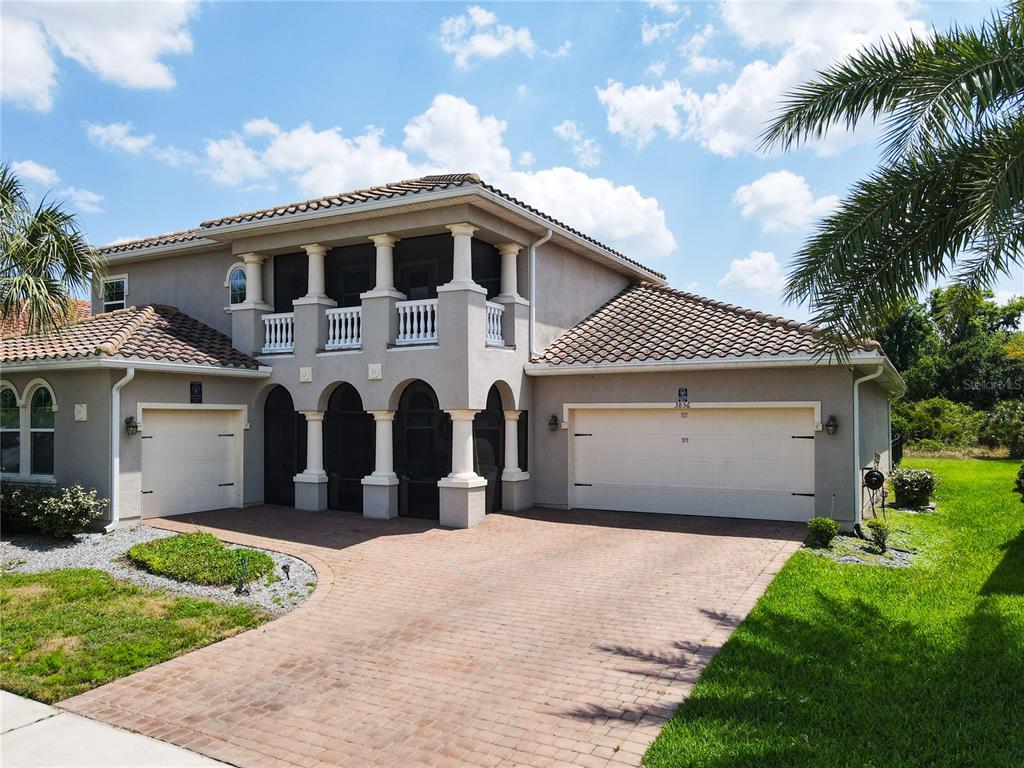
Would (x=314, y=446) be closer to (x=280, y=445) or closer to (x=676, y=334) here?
(x=280, y=445)

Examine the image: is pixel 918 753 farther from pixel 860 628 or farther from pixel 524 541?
pixel 524 541

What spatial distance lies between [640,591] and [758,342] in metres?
6.80

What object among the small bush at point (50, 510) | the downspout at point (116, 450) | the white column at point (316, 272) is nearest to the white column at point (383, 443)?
the white column at point (316, 272)

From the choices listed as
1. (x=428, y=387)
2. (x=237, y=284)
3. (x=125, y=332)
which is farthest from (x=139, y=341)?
(x=428, y=387)

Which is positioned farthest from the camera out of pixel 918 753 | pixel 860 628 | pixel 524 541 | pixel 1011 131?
pixel 524 541

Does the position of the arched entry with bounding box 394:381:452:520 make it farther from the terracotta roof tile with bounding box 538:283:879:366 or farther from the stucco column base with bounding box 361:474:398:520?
the terracotta roof tile with bounding box 538:283:879:366

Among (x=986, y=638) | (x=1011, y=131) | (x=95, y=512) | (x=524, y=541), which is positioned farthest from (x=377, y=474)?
(x=1011, y=131)

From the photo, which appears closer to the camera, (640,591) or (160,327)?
(640,591)

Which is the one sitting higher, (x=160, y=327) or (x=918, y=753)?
(x=160, y=327)

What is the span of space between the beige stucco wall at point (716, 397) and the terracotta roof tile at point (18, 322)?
9408 millimetres

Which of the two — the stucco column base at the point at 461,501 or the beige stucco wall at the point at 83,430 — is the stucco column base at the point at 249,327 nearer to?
the beige stucco wall at the point at 83,430

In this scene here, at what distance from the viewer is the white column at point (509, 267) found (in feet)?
52.6

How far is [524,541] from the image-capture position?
13.3m

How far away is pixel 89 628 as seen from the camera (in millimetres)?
8508
